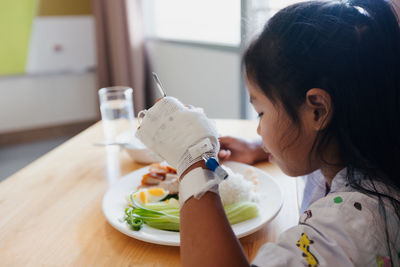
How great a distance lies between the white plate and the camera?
74cm

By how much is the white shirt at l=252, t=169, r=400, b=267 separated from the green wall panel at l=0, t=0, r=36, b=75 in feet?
10.6

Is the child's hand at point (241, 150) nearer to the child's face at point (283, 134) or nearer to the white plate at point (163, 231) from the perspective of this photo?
the white plate at point (163, 231)

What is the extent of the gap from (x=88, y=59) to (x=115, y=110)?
2.47 metres

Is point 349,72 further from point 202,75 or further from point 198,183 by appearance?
point 202,75

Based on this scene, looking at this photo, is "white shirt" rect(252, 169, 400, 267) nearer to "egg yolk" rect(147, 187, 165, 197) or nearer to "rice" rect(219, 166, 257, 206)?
"rice" rect(219, 166, 257, 206)

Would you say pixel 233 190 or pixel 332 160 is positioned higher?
pixel 332 160

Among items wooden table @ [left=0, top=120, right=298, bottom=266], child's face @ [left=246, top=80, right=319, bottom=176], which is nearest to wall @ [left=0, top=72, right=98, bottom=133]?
wooden table @ [left=0, top=120, right=298, bottom=266]


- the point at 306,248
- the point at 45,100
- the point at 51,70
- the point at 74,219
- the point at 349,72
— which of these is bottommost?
the point at 45,100

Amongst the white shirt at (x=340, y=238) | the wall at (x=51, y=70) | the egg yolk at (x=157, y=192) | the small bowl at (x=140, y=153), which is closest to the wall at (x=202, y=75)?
the wall at (x=51, y=70)

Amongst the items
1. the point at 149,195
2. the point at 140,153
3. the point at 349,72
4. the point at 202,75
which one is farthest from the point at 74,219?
the point at 202,75

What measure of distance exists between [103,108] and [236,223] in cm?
67

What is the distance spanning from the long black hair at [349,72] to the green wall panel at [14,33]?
3092mm

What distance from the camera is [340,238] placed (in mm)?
548

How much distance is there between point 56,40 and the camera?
11.2 feet
